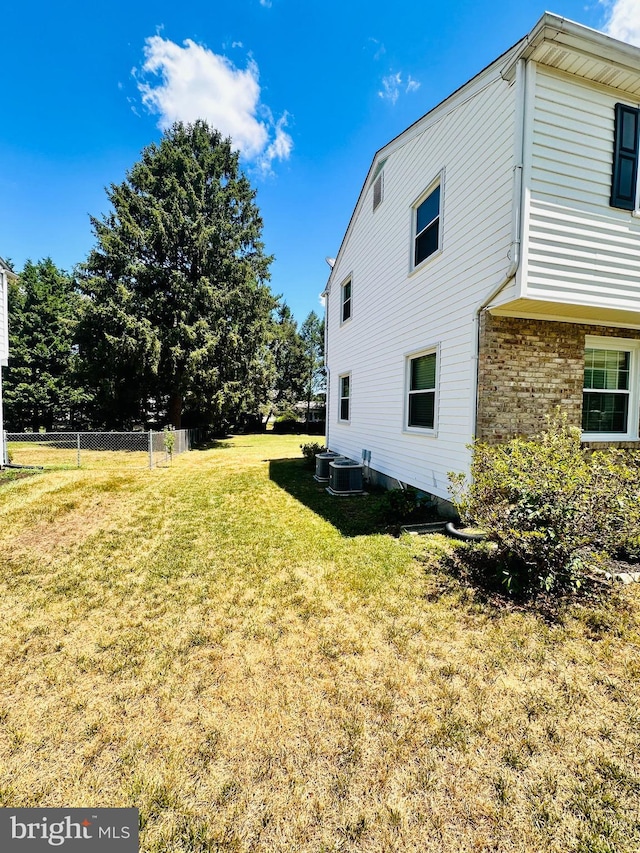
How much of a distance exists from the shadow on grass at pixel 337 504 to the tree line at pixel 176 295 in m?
8.78

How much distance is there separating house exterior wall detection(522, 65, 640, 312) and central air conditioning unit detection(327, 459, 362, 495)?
4.79 metres

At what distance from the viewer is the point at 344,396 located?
1151 centimetres

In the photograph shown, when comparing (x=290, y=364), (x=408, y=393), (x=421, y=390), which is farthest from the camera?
(x=290, y=364)

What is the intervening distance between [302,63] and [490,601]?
12.2m

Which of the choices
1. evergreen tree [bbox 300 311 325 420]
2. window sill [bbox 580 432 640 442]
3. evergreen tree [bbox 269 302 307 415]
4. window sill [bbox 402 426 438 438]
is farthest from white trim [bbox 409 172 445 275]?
evergreen tree [bbox 300 311 325 420]

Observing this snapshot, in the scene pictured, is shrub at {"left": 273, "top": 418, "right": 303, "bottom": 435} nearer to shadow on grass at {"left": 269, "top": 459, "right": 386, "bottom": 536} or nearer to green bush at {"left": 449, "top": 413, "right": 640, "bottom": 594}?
shadow on grass at {"left": 269, "top": 459, "right": 386, "bottom": 536}

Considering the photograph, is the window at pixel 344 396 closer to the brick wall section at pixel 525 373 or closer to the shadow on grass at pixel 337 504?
the shadow on grass at pixel 337 504

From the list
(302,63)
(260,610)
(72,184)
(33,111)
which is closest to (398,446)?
(260,610)

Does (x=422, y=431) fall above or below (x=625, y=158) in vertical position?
below

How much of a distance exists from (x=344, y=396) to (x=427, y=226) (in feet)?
19.1

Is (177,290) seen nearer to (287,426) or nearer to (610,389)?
(610,389)

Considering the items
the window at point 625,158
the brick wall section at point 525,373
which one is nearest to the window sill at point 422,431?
the brick wall section at point 525,373

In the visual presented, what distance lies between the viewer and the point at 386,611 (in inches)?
128

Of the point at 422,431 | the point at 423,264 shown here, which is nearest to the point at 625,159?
the point at 423,264
